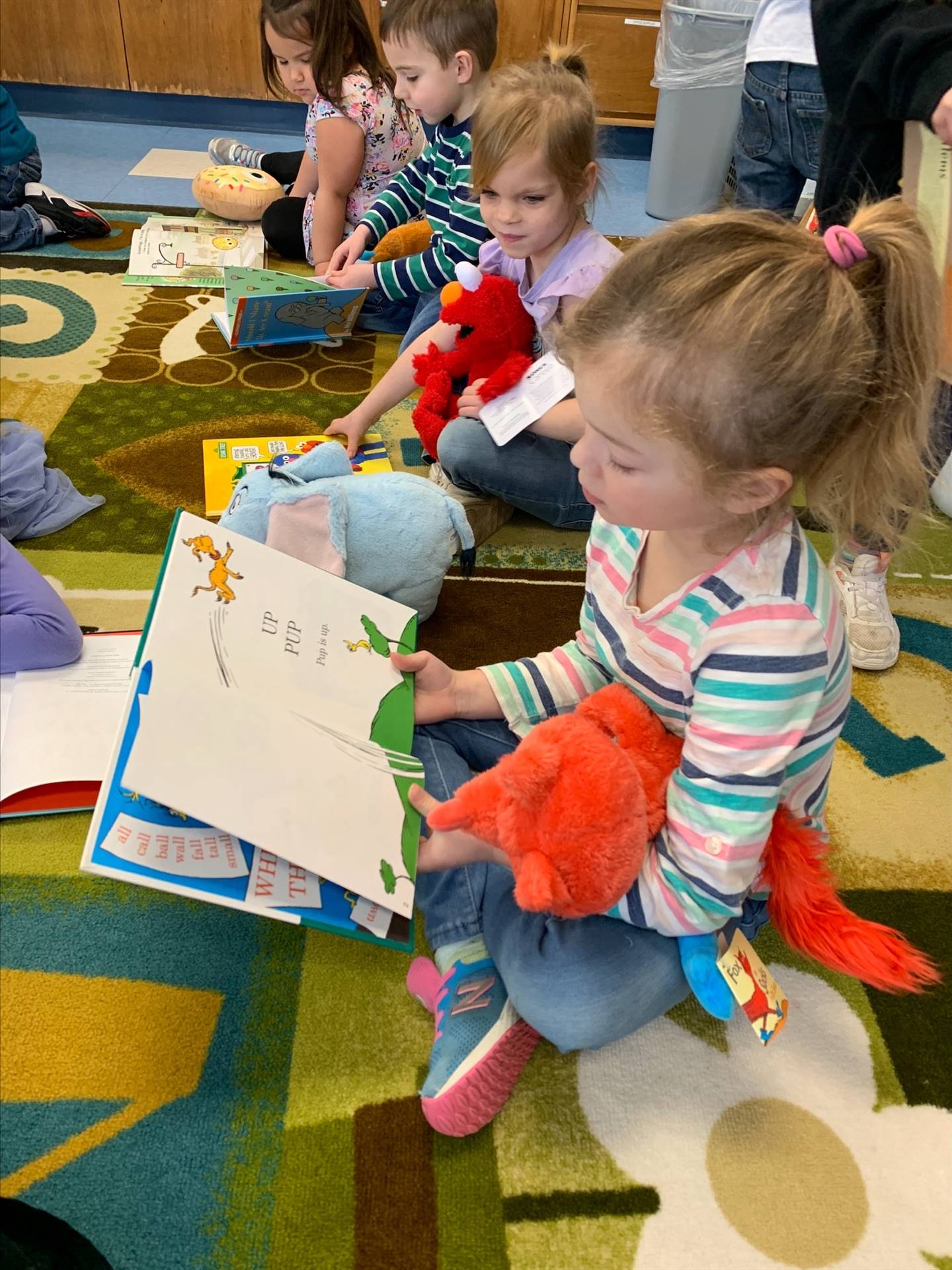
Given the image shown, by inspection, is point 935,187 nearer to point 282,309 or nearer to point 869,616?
point 869,616

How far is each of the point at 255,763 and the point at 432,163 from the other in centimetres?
158

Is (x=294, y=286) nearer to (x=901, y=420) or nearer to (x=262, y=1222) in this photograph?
(x=901, y=420)

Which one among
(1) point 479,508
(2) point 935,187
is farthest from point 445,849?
(2) point 935,187

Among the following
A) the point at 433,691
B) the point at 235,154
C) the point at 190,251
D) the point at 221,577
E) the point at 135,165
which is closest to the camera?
the point at 221,577

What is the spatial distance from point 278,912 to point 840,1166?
1.73 ft

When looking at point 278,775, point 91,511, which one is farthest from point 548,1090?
point 91,511

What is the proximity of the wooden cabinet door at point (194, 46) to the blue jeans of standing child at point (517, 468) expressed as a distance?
7.68 ft

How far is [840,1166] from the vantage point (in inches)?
29.5

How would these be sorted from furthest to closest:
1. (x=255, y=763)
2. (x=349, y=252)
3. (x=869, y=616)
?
1. (x=349, y=252)
2. (x=869, y=616)
3. (x=255, y=763)

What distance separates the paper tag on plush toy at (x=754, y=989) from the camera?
695mm

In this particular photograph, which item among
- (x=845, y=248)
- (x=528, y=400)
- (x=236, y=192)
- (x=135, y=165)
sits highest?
(x=845, y=248)

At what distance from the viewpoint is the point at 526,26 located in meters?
2.98

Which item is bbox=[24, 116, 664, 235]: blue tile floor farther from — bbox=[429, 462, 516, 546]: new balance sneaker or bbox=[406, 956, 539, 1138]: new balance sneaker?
bbox=[406, 956, 539, 1138]: new balance sneaker

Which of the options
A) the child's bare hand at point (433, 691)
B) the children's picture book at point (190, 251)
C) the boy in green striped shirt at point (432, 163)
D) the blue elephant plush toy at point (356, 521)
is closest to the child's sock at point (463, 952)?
the child's bare hand at point (433, 691)
